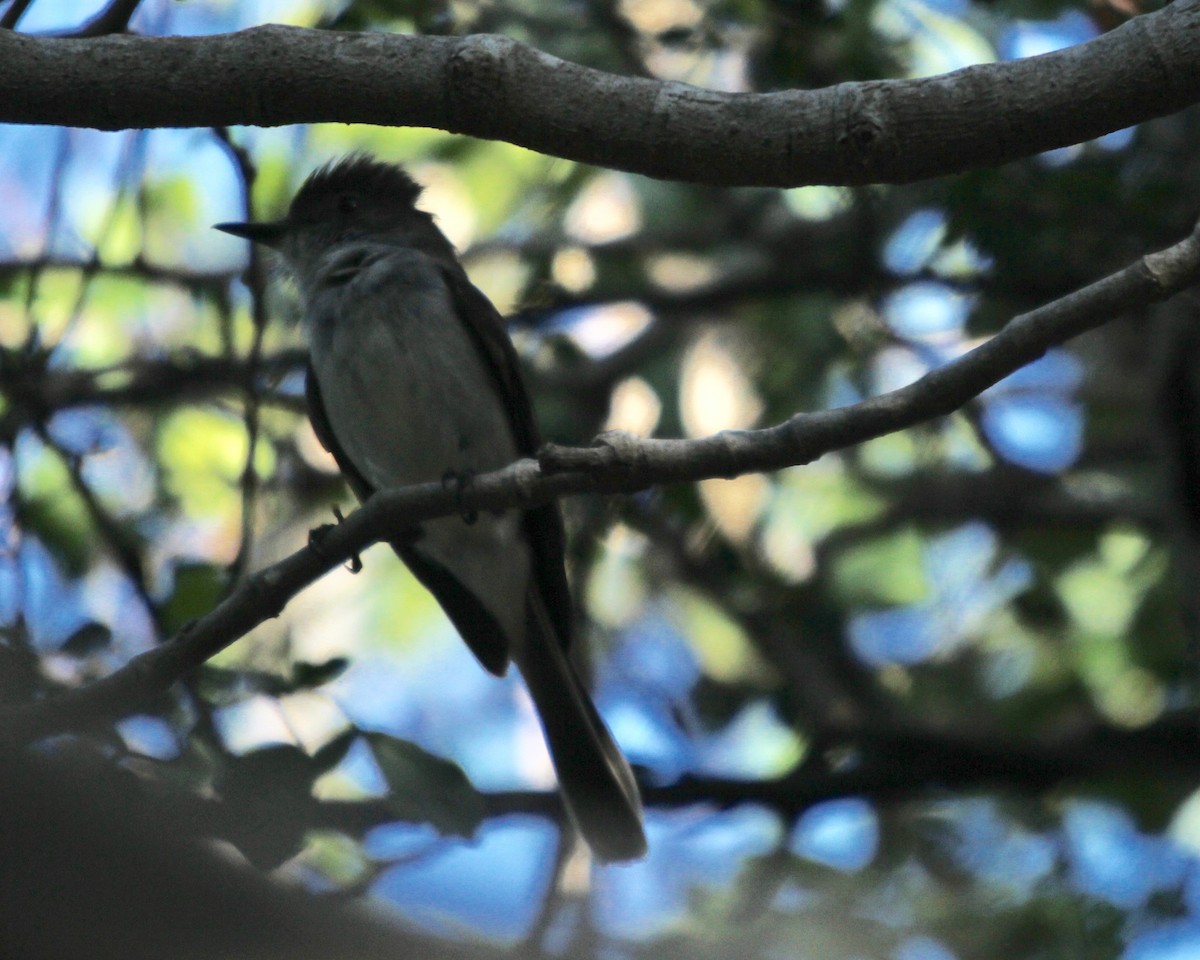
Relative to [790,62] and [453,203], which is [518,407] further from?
[453,203]

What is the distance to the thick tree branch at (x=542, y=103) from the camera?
9.16ft

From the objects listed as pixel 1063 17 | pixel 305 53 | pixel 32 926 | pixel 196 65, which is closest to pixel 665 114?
pixel 305 53

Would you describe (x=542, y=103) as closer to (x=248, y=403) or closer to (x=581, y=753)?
(x=248, y=403)

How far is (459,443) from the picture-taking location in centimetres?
506

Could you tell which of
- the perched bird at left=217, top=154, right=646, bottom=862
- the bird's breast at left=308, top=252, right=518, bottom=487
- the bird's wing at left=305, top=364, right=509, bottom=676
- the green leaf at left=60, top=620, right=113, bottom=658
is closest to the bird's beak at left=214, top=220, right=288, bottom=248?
the perched bird at left=217, top=154, right=646, bottom=862

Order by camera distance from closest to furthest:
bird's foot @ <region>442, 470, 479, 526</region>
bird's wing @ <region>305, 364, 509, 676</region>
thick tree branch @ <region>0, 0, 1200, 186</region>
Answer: thick tree branch @ <region>0, 0, 1200, 186</region>
bird's foot @ <region>442, 470, 479, 526</region>
bird's wing @ <region>305, 364, 509, 676</region>

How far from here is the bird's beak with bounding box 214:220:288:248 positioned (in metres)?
5.38

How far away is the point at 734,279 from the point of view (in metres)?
6.94

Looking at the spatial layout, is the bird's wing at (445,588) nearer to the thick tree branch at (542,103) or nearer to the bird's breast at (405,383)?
the bird's breast at (405,383)

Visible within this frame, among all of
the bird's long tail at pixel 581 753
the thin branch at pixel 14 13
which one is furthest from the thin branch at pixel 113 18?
the bird's long tail at pixel 581 753

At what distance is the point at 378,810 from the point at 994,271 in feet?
10.4

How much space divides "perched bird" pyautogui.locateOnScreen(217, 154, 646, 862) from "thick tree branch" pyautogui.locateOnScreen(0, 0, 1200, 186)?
6.57ft

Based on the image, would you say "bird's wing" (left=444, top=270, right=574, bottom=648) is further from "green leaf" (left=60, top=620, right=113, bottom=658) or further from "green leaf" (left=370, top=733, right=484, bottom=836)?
"green leaf" (left=60, top=620, right=113, bottom=658)

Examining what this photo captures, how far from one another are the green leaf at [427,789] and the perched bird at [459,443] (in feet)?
3.75
